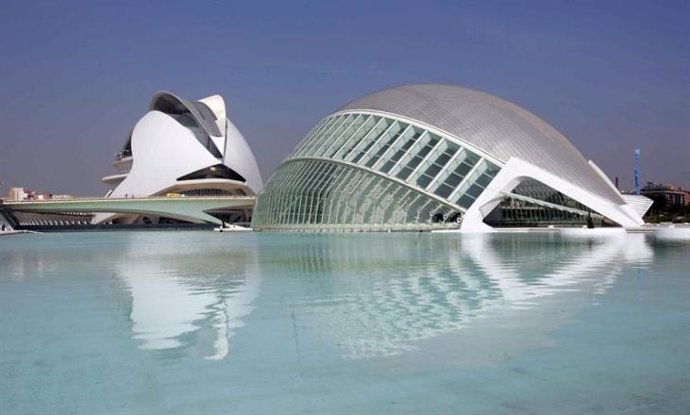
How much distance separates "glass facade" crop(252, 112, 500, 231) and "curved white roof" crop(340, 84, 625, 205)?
1127mm

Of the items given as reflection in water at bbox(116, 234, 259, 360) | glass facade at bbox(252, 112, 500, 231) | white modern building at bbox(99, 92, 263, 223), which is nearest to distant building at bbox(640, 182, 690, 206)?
white modern building at bbox(99, 92, 263, 223)

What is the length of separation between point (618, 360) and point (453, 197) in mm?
A: 33291

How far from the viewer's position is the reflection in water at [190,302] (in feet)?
26.9

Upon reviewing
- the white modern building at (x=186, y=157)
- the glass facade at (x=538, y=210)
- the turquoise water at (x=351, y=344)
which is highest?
the white modern building at (x=186, y=157)

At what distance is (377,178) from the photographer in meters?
42.6

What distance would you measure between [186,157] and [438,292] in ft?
272

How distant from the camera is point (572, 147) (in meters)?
47.6

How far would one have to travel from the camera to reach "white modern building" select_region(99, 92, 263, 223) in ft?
303

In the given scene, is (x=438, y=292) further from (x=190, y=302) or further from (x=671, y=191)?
(x=671, y=191)

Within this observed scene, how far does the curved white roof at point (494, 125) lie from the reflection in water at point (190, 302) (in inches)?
1007

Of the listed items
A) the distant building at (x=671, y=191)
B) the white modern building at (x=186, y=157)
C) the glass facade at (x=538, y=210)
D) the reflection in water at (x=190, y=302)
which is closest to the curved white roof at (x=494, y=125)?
the glass facade at (x=538, y=210)

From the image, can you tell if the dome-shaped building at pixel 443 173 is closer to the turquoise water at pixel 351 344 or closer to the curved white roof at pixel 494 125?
the curved white roof at pixel 494 125

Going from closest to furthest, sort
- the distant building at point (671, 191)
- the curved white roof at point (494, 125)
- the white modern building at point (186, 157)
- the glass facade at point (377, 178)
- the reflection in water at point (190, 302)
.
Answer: the reflection in water at point (190, 302)
the glass facade at point (377, 178)
the curved white roof at point (494, 125)
the white modern building at point (186, 157)
the distant building at point (671, 191)

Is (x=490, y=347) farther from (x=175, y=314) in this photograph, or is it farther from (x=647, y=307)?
(x=175, y=314)
